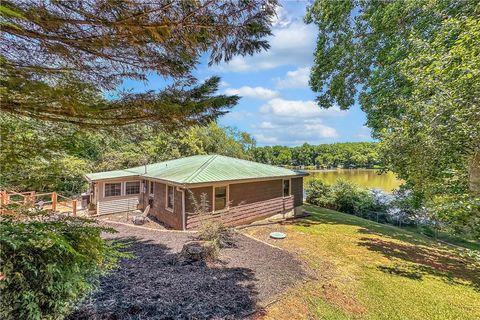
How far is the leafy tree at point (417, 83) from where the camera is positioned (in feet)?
15.8

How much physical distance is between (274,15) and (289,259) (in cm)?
590

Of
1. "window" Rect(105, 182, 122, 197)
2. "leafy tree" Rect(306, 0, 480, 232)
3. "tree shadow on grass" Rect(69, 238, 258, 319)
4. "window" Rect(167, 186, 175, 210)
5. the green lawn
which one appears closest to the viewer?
"tree shadow on grass" Rect(69, 238, 258, 319)

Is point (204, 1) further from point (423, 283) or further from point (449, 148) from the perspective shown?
point (423, 283)

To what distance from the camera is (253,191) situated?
435 inches

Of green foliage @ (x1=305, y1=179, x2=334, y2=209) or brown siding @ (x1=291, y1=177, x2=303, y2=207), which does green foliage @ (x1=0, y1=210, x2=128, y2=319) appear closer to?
brown siding @ (x1=291, y1=177, x2=303, y2=207)

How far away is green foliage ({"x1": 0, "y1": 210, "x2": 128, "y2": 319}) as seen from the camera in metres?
2.28

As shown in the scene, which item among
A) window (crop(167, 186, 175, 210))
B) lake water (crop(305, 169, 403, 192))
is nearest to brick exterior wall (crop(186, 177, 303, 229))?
window (crop(167, 186, 175, 210))

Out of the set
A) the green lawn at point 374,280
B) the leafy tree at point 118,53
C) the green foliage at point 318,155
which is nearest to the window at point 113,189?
the green lawn at point 374,280

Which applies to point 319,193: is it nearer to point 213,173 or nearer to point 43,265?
point 213,173

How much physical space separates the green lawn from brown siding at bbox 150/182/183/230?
296 centimetres

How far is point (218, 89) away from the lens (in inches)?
144

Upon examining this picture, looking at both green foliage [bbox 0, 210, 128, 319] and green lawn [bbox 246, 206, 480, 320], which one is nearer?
green foliage [bbox 0, 210, 128, 319]

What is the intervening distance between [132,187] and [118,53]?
11.5 meters

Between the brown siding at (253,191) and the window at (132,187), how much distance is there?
6347mm
